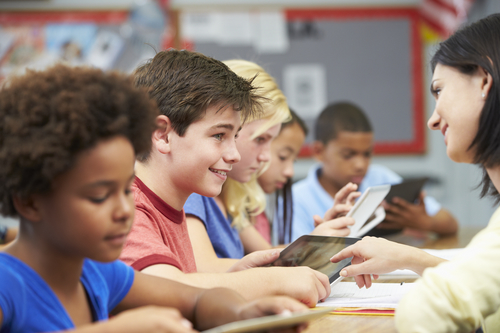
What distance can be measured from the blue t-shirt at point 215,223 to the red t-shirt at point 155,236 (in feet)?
0.41

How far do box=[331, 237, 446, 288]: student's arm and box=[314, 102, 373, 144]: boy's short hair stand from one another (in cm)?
126

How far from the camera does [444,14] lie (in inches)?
111

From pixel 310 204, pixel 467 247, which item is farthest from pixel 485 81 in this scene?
pixel 310 204

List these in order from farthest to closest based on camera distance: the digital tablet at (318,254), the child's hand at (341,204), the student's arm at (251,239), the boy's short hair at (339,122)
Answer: the boy's short hair at (339,122)
the student's arm at (251,239)
the child's hand at (341,204)
the digital tablet at (318,254)

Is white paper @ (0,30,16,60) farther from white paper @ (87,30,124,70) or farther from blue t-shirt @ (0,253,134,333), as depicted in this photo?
blue t-shirt @ (0,253,134,333)

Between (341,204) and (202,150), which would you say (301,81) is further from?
(202,150)

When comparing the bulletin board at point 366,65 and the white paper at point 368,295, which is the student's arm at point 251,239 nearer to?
the white paper at point 368,295

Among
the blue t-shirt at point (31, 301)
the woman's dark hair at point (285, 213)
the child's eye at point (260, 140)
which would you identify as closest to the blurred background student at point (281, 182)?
the woman's dark hair at point (285, 213)

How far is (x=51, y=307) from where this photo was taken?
48 cm

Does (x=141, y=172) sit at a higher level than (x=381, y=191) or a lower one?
higher

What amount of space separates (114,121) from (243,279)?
13.3 inches

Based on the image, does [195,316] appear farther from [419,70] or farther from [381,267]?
[419,70]

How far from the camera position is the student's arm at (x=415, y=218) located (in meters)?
1.68

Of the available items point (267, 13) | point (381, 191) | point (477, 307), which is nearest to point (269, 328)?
point (477, 307)
